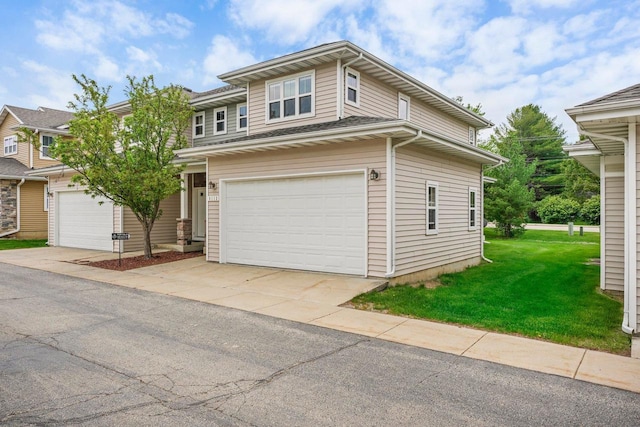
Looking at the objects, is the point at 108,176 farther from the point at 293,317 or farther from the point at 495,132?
the point at 495,132

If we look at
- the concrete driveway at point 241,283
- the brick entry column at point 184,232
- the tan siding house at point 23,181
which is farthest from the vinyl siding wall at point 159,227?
the tan siding house at point 23,181

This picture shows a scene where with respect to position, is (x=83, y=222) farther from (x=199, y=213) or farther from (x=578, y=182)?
(x=578, y=182)

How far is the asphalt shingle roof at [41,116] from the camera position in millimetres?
23156

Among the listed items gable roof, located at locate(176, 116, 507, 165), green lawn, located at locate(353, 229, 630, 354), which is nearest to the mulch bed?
gable roof, located at locate(176, 116, 507, 165)

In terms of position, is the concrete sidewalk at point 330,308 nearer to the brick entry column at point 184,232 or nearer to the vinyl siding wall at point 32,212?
the brick entry column at point 184,232

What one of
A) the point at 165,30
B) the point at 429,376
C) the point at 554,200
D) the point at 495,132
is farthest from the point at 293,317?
the point at 495,132

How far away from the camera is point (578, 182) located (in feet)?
115

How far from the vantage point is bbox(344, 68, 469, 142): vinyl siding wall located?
12008 mm

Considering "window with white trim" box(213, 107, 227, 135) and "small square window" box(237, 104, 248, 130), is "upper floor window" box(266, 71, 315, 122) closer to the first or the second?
"small square window" box(237, 104, 248, 130)

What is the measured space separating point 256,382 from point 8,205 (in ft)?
76.7

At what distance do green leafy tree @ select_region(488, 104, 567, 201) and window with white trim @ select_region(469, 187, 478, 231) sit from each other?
110ft

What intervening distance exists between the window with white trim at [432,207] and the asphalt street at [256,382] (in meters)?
5.99

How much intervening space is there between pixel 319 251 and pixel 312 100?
14.6ft

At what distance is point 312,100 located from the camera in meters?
11.6
